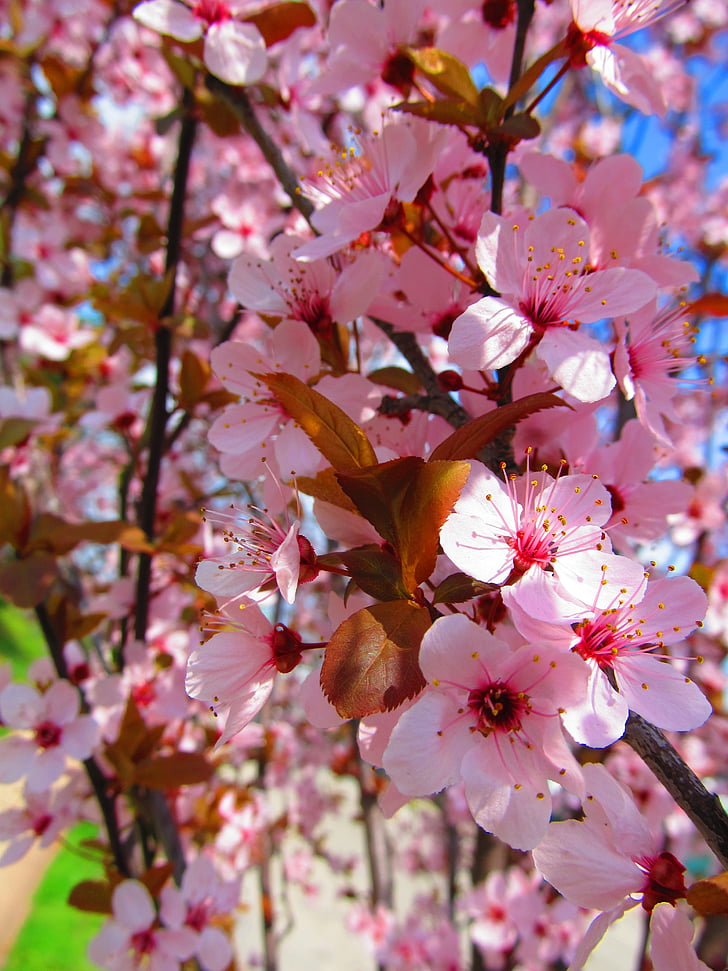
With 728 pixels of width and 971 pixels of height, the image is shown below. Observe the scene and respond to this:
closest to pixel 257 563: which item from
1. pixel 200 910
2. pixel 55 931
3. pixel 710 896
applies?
pixel 710 896

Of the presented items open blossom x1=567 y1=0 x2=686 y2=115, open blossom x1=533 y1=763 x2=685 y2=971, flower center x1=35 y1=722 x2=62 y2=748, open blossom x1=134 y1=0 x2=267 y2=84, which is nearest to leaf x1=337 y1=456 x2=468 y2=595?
open blossom x1=533 y1=763 x2=685 y2=971

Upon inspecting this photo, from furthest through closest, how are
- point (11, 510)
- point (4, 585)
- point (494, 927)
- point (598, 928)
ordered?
point (494, 927) → point (11, 510) → point (4, 585) → point (598, 928)

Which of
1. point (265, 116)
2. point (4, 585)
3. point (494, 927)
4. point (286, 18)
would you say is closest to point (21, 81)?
point (265, 116)

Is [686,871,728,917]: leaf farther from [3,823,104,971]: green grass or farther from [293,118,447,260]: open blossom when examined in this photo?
[3,823,104,971]: green grass

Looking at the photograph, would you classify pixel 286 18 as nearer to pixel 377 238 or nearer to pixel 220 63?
pixel 220 63

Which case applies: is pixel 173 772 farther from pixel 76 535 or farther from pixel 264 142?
pixel 264 142
